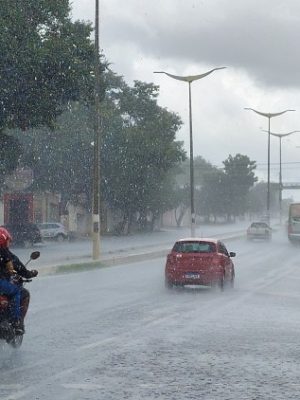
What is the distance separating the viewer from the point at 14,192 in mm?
64000

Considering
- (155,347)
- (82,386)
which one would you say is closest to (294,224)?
(155,347)

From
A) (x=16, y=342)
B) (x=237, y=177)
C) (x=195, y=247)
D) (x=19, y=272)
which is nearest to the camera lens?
(x=19, y=272)

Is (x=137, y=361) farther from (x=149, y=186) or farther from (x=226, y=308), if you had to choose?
(x=149, y=186)

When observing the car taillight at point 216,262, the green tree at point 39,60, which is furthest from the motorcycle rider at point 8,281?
the green tree at point 39,60

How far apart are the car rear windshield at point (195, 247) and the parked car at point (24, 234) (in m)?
29.7

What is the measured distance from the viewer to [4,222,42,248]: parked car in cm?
5141

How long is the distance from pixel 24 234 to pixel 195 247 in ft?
98.3

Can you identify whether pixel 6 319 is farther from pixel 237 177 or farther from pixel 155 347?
pixel 237 177

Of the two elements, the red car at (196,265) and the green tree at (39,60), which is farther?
the green tree at (39,60)

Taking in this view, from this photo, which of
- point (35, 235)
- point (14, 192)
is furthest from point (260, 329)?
point (14, 192)

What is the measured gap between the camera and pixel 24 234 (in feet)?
169

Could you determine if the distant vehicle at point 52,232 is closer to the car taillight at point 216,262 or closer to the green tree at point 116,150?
the green tree at point 116,150

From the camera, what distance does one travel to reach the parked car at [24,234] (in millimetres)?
51406

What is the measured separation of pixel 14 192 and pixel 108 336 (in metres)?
52.4
